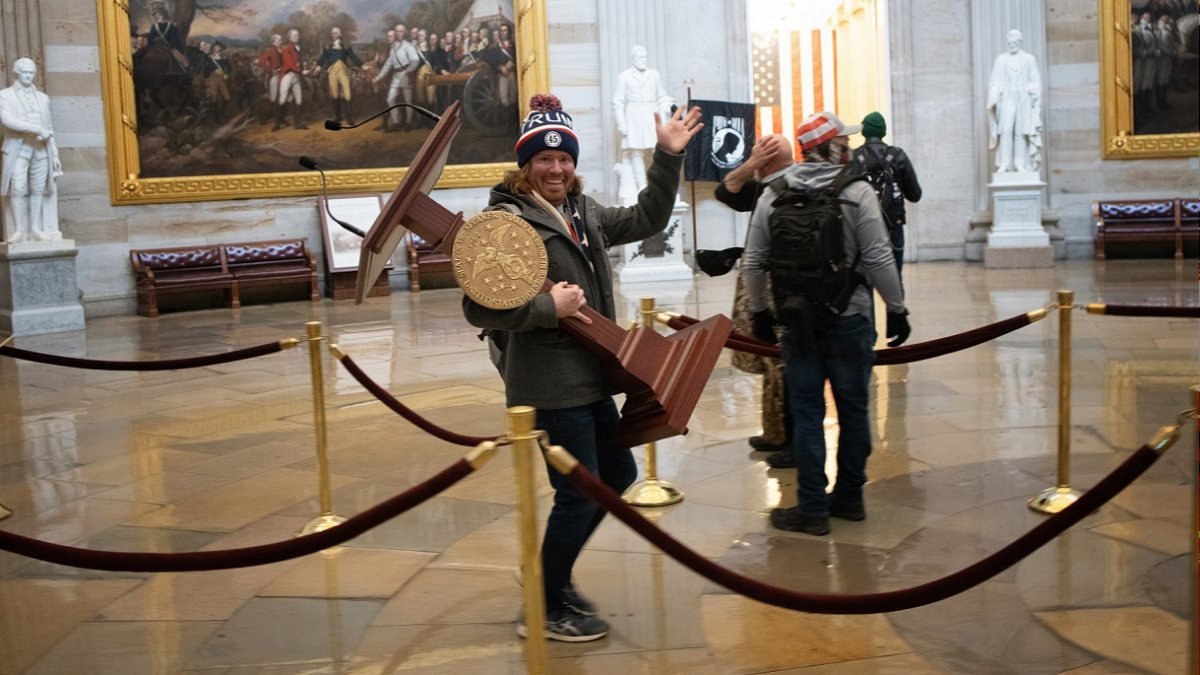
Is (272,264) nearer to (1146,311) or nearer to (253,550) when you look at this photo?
(1146,311)

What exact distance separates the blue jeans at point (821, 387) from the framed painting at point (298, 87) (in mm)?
11428

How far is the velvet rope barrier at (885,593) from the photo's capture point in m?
2.96

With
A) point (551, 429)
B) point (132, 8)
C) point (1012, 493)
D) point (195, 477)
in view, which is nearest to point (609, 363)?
point (551, 429)

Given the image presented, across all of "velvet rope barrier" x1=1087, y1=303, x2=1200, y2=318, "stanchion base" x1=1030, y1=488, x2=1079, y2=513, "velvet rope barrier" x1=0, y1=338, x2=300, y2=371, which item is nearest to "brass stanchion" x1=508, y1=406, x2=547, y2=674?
"velvet rope barrier" x1=0, y1=338, x2=300, y2=371

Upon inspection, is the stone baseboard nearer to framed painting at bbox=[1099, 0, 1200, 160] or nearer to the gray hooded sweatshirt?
framed painting at bbox=[1099, 0, 1200, 160]

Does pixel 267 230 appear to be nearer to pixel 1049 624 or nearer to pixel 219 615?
pixel 219 615

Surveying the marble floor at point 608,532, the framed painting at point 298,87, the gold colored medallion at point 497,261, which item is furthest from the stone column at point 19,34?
the gold colored medallion at point 497,261

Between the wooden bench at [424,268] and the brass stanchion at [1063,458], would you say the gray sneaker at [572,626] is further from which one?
the wooden bench at [424,268]

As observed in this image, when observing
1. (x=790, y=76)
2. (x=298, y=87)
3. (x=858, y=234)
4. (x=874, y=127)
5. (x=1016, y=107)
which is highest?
(x=790, y=76)

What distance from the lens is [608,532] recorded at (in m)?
5.12

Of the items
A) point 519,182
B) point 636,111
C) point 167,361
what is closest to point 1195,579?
point 519,182

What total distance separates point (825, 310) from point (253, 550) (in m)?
2.62

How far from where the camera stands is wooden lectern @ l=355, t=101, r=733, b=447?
3.64m

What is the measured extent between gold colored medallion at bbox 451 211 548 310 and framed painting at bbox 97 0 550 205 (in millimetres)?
12314
